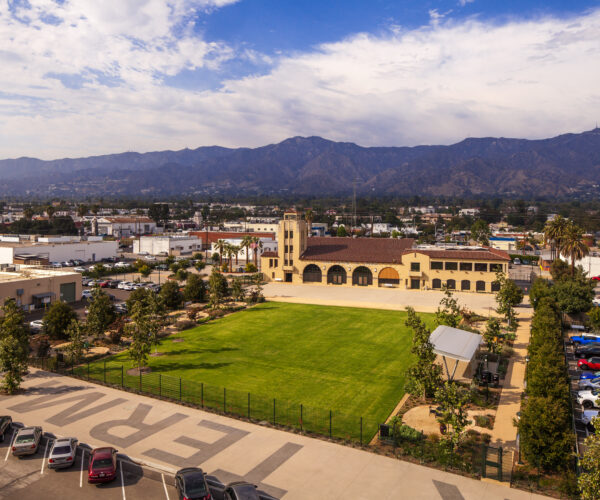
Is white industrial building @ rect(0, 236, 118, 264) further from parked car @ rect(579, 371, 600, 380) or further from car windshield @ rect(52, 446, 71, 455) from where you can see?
parked car @ rect(579, 371, 600, 380)

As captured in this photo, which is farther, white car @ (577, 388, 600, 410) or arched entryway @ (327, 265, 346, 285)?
arched entryway @ (327, 265, 346, 285)

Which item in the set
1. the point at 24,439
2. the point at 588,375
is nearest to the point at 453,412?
the point at 588,375

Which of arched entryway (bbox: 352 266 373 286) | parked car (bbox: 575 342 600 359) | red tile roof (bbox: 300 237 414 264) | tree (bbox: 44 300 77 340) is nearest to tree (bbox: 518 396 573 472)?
parked car (bbox: 575 342 600 359)

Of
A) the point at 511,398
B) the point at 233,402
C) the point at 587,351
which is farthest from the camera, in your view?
the point at 587,351

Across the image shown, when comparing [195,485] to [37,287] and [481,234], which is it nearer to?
[37,287]

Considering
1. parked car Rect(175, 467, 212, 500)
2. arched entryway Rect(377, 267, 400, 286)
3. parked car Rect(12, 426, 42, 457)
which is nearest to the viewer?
parked car Rect(175, 467, 212, 500)

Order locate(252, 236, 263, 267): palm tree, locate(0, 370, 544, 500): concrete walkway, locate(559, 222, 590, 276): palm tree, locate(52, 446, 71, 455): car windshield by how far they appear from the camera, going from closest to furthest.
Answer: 1. locate(0, 370, 544, 500): concrete walkway
2. locate(52, 446, 71, 455): car windshield
3. locate(559, 222, 590, 276): palm tree
4. locate(252, 236, 263, 267): palm tree

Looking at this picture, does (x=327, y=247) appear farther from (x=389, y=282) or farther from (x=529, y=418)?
(x=529, y=418)

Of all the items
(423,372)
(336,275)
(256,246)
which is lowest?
(336,275)

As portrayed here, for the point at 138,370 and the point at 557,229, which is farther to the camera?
the point at 557,229
